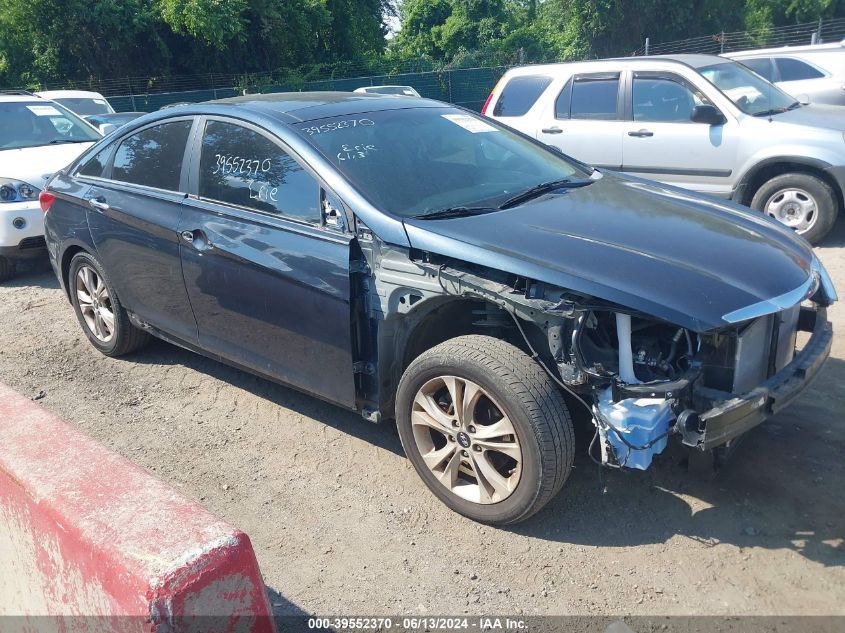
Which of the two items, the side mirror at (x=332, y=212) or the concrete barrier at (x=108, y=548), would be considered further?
the side mirror at (x=332, y=212)

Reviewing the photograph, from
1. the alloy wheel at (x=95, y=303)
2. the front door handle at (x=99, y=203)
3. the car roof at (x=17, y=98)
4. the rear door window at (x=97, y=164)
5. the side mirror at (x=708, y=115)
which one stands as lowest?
the alloy wheel at (x=95, y=303)

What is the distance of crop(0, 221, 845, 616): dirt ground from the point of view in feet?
9.29

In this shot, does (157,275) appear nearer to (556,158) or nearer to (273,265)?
(273,265)

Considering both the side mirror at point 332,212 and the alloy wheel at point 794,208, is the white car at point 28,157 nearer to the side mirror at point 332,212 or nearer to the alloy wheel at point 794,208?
the side mirror at point 332,212

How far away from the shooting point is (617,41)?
31.3 meters

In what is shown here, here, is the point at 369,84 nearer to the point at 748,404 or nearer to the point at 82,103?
the point at 82,103

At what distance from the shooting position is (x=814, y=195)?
6805mm

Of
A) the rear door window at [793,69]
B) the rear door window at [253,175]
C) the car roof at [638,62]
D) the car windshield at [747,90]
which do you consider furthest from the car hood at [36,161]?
the rear door window at [793,69]

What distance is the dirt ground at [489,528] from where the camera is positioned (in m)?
2.83

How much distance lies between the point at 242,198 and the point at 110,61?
989 inches

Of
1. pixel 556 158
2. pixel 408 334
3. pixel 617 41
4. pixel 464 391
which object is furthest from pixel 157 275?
pixel 617 41

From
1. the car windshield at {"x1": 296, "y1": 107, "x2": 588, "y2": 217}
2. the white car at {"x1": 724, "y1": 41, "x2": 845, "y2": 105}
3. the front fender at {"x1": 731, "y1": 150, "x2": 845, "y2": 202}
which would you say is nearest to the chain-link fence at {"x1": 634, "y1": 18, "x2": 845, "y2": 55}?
the white car at {"x1": 724, "y1": 41, "x2": 845, "y2": 105}

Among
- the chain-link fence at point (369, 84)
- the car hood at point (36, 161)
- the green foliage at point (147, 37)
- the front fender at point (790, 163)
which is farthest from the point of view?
the green foliage at point (147, 37)

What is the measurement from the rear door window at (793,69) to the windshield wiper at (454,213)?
32.8ft
